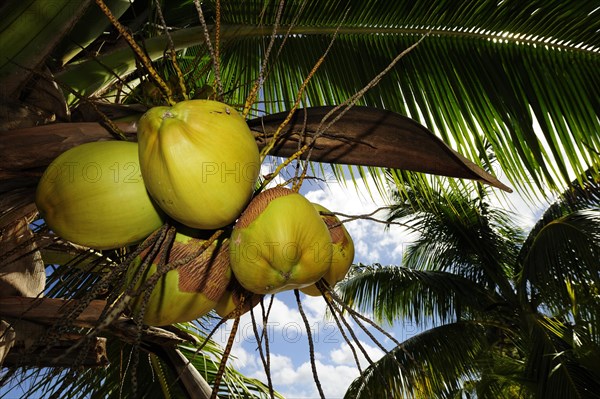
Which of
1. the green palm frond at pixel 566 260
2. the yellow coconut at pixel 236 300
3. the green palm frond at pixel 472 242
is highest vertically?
the green palm frond at pixel 472 242

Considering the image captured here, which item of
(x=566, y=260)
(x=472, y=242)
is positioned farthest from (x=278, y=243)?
(x=472, y=242)

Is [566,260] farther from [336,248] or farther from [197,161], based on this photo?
[197,161]

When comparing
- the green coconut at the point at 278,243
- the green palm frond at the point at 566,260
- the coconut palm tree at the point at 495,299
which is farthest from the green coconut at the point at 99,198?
the green palm frond at the point at 566,260

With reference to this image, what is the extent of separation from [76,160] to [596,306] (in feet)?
15.8

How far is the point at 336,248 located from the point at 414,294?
25.0ft

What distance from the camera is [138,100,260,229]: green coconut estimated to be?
0.61 m

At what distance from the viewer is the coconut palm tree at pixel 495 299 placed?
4.50m

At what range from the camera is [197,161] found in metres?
0.61

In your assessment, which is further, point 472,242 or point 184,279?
point 472,242

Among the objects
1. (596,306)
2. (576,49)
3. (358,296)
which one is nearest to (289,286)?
(576,49)

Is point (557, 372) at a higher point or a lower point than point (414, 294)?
lower

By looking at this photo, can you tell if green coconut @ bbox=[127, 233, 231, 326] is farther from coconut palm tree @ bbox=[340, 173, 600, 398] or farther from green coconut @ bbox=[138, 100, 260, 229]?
coconut palm tree @ bbox=[340, 173, 600, 398]

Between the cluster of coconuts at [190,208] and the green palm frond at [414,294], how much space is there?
714cm

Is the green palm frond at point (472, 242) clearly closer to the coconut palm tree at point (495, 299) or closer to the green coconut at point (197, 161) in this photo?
the coconut palm tree at point (495, 299)
